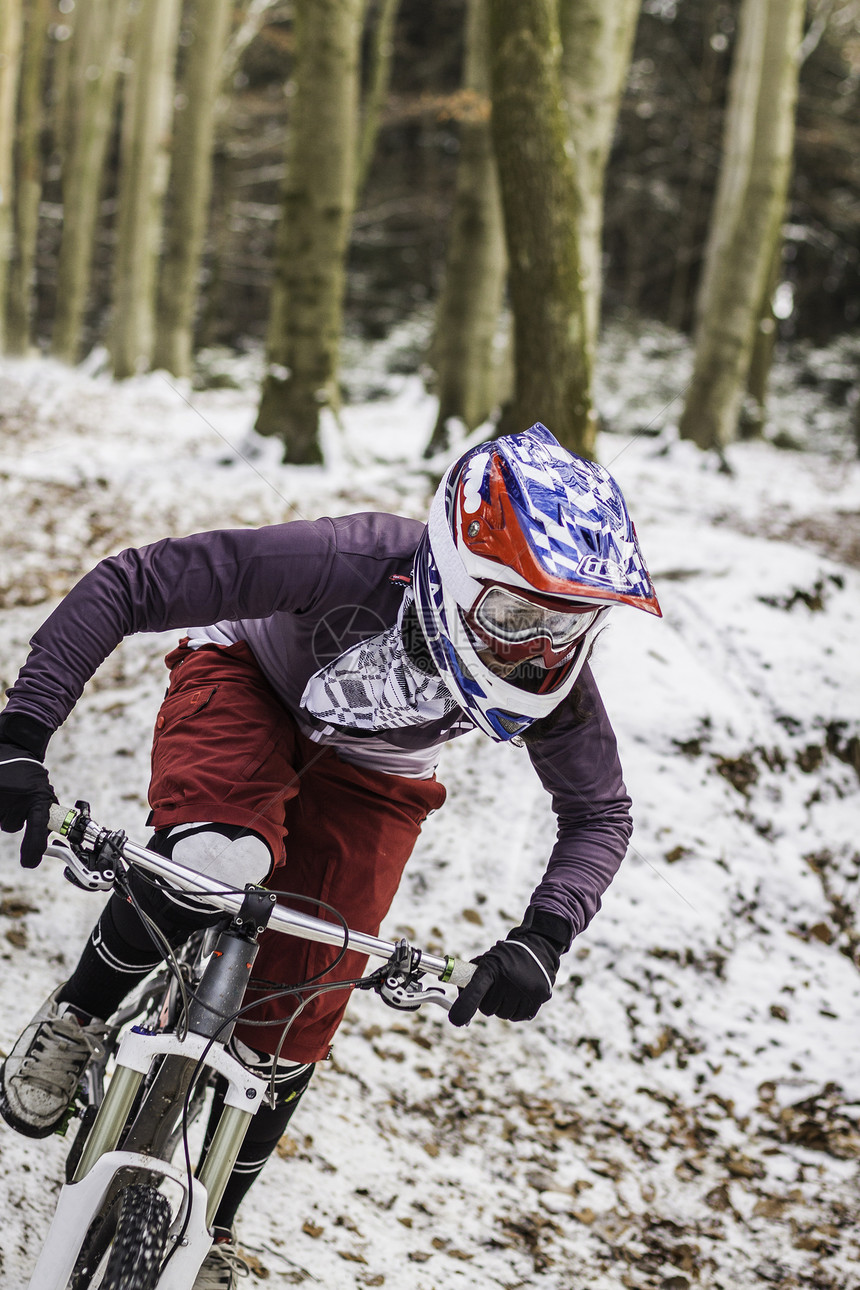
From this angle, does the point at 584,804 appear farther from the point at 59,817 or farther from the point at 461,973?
the point at 59,817

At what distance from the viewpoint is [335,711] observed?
7.85 ft

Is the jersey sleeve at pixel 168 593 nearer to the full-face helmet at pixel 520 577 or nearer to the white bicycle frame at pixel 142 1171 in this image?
the full-face helmet at pixel 520 577

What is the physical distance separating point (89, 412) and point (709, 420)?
8.03 m

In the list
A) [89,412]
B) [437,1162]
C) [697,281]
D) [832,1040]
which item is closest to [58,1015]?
[437,1162]

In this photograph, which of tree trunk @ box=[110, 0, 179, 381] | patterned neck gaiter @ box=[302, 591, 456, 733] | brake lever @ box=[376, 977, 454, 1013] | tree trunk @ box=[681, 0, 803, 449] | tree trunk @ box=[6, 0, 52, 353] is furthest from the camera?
tree trunk @ box=[6, 0, 52, 353]

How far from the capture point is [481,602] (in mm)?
2135

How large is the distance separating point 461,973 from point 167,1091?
0.63m

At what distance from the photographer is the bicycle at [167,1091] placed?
1926 millimetres

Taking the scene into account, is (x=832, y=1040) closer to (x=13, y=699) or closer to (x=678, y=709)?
(x=678, y=709)

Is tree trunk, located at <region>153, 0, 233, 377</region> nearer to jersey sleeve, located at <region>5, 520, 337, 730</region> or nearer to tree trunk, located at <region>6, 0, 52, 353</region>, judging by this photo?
tree trunk, located at <region>6, 0, 52, 353</region>

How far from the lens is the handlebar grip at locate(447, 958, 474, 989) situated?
2037mm

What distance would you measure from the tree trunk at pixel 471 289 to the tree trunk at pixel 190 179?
18.3 ft

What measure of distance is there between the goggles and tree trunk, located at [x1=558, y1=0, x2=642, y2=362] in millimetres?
6167

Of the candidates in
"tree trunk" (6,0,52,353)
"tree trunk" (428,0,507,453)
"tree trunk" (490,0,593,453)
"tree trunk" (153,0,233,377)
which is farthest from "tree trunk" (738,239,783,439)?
"tree trunk" (6,0,52,353)
